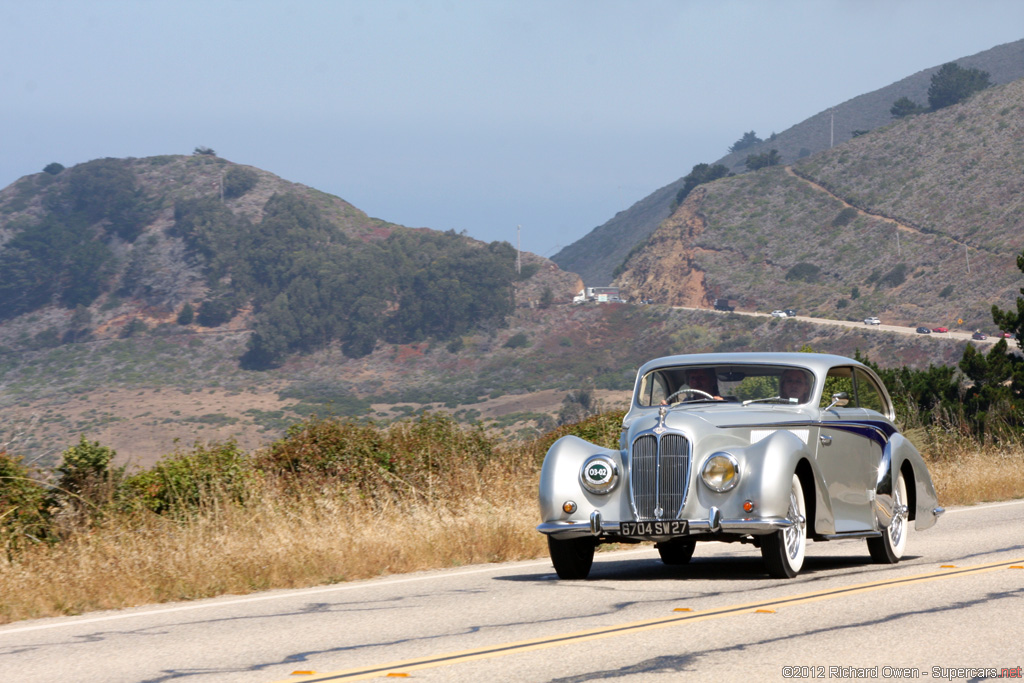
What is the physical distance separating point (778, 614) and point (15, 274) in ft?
560

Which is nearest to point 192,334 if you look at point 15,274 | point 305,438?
point 15,274

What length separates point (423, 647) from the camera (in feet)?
21.9

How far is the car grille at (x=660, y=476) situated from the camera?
8.99 m

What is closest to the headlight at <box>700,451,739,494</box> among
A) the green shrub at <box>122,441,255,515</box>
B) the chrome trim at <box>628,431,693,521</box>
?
the chrome trim at <box>628,431,693,521</box>

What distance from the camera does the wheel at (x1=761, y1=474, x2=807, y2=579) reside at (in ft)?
29.3

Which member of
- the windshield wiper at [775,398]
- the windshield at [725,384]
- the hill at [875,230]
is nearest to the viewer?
the windshield wiper at [775,398]

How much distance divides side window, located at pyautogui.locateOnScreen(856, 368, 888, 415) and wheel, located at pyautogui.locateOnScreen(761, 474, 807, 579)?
2049 mm

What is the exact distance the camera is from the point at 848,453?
10.1 metres

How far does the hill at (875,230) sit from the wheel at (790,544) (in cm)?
8851

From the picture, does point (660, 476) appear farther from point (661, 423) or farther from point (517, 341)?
point (517, 341)

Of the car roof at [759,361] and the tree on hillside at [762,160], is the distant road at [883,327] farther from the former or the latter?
the car roof at [759,361]

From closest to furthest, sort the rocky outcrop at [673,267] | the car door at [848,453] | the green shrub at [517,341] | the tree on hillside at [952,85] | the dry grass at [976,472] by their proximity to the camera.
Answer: the car door at [848,453] → the dry grass at [976,472] → the rocky outcrop at [673,267] → the green shrub at [517,341] → the tree on hillside at [952,85]

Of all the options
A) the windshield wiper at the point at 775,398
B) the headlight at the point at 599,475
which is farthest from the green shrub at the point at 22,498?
the windshield wiper at the point at 775,398

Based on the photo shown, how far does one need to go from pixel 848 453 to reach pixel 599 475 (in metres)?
2.37
